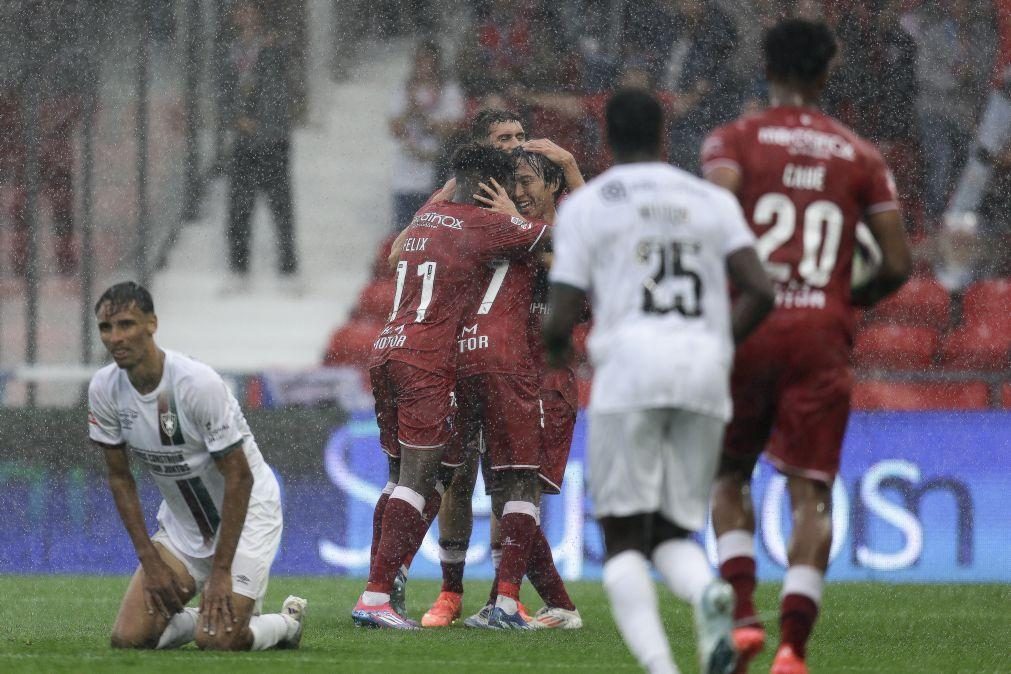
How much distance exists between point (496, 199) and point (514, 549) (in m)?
1.43

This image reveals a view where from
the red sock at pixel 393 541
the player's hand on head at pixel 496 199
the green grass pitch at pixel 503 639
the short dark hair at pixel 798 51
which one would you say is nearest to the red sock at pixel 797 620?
the green grass pitch at pixel 503 639

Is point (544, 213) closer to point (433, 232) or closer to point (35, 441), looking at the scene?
point (433, 232)

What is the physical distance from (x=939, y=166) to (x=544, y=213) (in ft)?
17.3

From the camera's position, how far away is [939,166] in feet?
→ 38.5

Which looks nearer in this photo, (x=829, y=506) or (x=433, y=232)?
(x=829, y=506)

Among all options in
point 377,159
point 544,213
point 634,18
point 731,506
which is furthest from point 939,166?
point 731,506

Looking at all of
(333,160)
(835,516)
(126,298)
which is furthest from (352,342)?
(126,298)

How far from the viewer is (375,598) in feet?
22.0

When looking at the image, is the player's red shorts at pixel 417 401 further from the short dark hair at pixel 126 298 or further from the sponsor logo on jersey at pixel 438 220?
the short dark hair at pixel 126 298

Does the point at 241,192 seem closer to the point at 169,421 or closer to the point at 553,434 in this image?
the point at 553,434

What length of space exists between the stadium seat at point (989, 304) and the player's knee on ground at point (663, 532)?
736 cm

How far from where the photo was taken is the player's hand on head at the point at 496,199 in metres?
6.91

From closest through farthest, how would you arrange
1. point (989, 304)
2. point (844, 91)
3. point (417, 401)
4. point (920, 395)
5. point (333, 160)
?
1. point (417, 401)
2. point (920, 395)
3. point (989, 304)
4. point (844, 91)
5. point (333, 160)

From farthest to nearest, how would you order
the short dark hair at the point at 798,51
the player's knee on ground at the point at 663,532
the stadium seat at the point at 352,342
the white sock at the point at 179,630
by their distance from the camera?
the stadium seat at the point at 352,342 → the white sock at the point at 179,630 → the short dark hair at the point at 798,51 → the player's knee on ground at the point at 663,532
